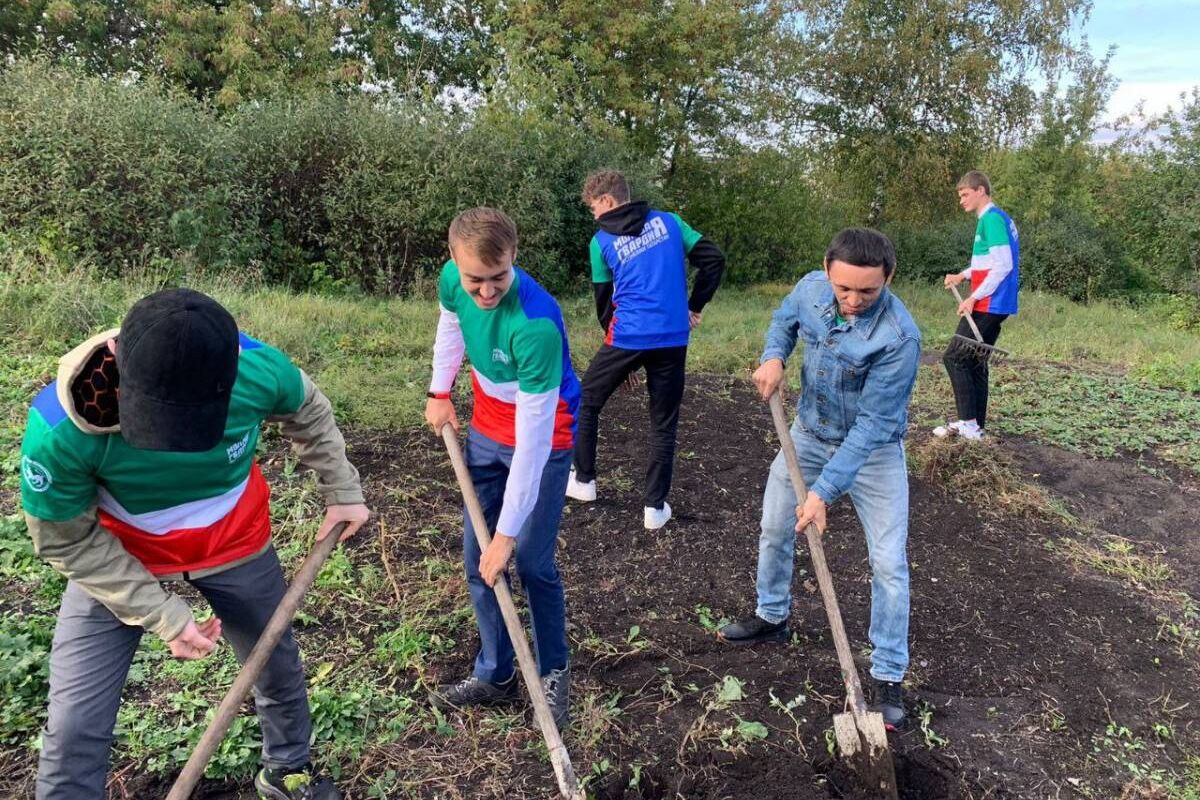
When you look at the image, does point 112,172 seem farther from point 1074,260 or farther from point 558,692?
point 1074,260

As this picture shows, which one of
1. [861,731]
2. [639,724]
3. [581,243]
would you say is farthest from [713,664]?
[581,243]

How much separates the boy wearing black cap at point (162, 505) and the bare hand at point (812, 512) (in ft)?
4.93

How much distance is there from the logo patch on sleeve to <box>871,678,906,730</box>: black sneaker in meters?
2.64

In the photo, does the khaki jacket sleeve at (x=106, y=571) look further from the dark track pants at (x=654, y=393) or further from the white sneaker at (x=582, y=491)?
the white sneaker at (x=582, y=491)

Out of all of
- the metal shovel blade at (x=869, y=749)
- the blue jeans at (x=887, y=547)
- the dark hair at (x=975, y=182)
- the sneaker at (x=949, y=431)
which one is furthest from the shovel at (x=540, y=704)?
the dark hair at (x=975, y=182)

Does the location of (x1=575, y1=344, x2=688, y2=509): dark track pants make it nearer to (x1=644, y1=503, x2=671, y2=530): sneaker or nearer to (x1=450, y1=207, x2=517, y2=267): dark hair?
(x1=644, y1=503, x2=671, y2=530): sneaker

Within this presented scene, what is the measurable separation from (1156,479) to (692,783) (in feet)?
16.2

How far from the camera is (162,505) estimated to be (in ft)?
6.15

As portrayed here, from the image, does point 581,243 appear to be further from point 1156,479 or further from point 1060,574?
point 1060,574

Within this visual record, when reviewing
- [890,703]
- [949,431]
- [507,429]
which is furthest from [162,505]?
[949,431]

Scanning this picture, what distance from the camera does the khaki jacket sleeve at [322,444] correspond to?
2.10 m

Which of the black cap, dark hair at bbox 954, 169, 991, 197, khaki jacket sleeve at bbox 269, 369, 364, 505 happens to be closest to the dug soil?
khaki jacket sleeve at bbox 269, 369, 364, 505

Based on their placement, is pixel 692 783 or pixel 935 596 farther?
pixel 935 596

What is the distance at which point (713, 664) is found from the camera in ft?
10.4
